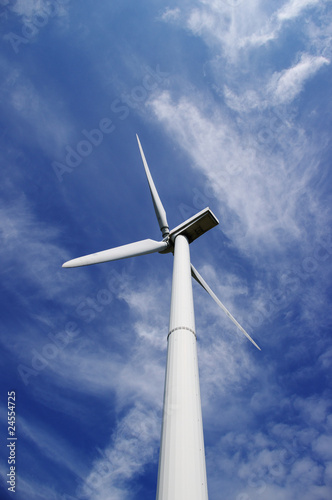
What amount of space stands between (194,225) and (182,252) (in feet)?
12.1

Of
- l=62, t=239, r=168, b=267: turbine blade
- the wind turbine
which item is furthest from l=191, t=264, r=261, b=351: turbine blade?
the wind turbine

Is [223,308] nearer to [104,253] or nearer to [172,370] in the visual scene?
[104,253]

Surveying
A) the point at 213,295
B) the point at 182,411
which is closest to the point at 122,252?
the point at 213,295

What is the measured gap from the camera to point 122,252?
57.3 ft

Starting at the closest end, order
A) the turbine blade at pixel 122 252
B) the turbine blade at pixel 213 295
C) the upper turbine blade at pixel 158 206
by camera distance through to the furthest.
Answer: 1. the turbine blade at pixel 122 252
2. the turbine blade at pixel 213 295
3. the upper turbine blade at pixel 158 206

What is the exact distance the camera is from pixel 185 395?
7926 mm

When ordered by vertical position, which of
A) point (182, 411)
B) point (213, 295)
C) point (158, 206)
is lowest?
point (182, 411)

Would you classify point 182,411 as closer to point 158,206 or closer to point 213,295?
point 213,295

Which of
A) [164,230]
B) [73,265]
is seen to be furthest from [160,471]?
[164,230]

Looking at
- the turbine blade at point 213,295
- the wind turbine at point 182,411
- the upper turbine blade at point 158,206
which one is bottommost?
the wind turbine at point 182,411

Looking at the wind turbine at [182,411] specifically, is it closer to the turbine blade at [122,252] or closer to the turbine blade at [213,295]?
the turbine blade at [122,252]

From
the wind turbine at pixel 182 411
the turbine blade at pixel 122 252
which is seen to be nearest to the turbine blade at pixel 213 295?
the turbine blade at pixel 122 252

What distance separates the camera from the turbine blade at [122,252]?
15.9 metres

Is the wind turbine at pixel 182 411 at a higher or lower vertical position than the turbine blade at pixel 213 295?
lower
